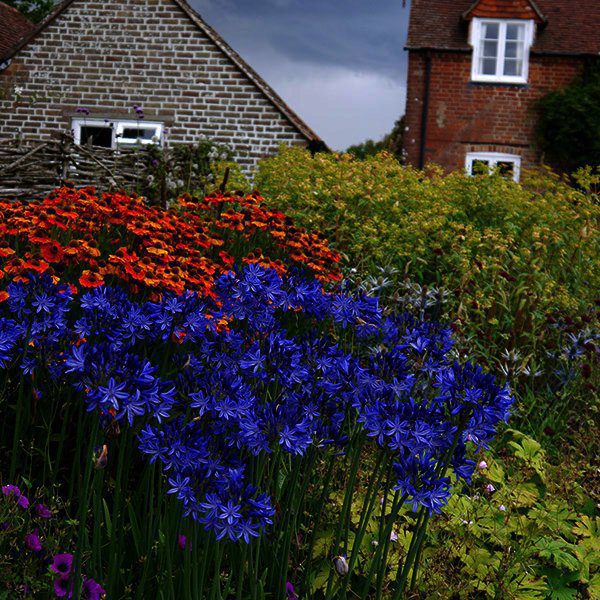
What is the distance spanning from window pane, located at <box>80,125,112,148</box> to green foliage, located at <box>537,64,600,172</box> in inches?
391

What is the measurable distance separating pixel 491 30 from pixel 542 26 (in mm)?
1299

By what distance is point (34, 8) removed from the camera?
3181 centimetres

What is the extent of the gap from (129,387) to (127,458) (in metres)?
0.96

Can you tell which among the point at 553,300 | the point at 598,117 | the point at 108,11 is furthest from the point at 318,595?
the point at 598,117

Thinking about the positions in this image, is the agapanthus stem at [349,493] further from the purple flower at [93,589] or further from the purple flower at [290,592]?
the purple flower at [93,589]

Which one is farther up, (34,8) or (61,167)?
(34,8)

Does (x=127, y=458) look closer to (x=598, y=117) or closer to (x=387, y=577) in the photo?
(x=387, y=577)

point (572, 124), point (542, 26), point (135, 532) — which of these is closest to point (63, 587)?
point (135, 532)

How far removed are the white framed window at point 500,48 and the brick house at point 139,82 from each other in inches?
240

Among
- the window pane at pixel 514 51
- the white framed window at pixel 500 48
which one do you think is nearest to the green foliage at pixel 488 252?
the white framed window at pixel 500 48

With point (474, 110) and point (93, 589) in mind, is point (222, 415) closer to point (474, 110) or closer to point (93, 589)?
point (93, 589)

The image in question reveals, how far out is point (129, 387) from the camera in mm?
1803

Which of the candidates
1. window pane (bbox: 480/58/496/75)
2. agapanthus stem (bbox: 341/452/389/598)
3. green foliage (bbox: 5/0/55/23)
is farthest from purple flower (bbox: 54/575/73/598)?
green foliage (bbox: 5/0/55/23)

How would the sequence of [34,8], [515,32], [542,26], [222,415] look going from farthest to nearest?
[34,8], [542,26], [515,32], [222,415]
